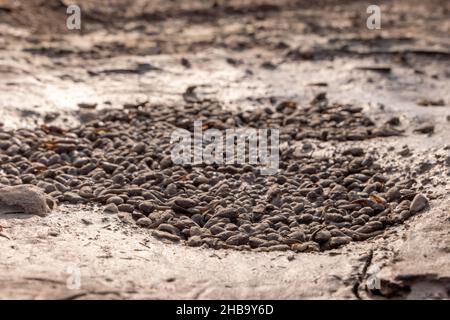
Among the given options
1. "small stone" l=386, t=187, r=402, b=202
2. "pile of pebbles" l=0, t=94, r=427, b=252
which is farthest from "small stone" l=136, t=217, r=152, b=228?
"small stone" l=386, t=187, r=402, b=202

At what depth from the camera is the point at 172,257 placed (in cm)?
362

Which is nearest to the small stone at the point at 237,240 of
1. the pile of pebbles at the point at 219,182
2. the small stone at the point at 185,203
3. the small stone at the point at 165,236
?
the pile of pebbles at the point at 219,182

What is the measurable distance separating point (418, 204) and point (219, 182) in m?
1.09

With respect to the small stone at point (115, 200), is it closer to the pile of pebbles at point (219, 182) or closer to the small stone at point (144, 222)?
the pile of pebbles at point (219, 182)

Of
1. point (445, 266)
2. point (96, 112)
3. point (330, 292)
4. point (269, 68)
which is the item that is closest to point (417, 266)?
point (445, 266)

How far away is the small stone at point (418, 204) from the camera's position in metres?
3.97

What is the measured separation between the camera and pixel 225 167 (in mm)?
4539

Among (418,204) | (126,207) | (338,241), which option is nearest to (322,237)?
(338,241)

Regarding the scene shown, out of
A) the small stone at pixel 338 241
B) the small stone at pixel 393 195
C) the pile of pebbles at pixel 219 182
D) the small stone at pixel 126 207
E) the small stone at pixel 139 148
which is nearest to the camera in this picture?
the small stone at pixel 338 241

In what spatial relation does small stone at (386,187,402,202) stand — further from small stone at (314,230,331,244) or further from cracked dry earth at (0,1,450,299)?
small stone at (314,230,331,244)

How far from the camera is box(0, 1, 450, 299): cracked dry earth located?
3436mm

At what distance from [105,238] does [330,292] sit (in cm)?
114

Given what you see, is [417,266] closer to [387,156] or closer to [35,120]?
[387,156]
